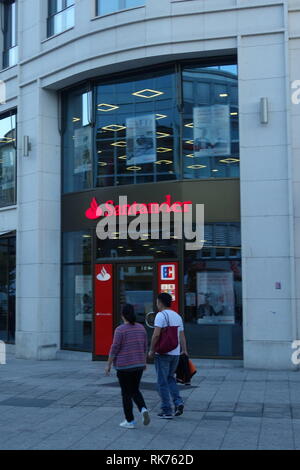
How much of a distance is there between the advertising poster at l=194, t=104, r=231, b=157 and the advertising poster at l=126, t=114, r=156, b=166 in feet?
3.66

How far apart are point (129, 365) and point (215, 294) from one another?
248 inches

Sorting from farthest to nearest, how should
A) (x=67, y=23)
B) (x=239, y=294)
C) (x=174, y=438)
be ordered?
(x=67, y=23)
(x=239, y=294)
(x=174, y=438)

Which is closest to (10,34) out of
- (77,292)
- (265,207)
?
(77,292)

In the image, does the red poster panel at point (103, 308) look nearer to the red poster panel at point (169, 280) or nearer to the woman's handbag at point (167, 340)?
the red poster panel at point (169, 280)

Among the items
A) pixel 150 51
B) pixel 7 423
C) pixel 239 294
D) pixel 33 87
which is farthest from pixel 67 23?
pixel 7 423

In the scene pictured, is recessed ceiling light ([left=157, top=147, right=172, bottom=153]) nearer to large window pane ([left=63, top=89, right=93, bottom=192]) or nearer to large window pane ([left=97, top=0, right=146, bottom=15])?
large window pane ([left=63, top=89, right=93, bottom=192])

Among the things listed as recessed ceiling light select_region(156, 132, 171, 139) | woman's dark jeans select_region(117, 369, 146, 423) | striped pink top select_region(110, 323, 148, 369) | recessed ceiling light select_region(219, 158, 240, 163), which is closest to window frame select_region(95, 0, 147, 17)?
recessed ceiling light select_region(156, 132, 171, 139)

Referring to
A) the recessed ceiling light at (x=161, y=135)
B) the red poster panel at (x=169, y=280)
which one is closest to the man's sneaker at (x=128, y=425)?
the red poster panel at (x=169, y=280)

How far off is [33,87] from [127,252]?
5524mm

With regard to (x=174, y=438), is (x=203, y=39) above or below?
above

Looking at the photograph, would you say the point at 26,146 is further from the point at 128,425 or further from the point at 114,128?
the point at 128,425

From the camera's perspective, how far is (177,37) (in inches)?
547

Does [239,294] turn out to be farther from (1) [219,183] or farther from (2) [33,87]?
(2) [33,87]

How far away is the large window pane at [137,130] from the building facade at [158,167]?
0.03 metres
